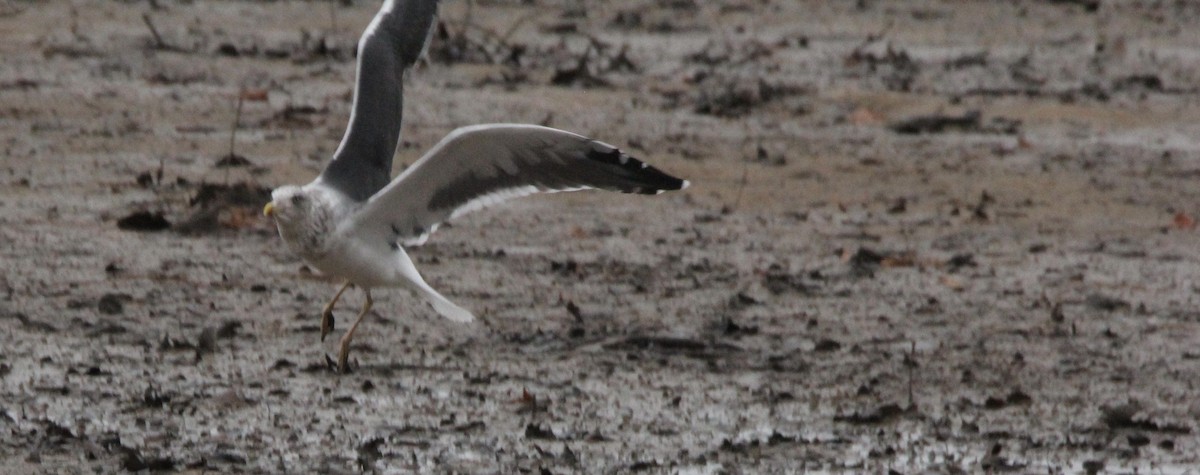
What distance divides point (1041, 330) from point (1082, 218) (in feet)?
7.43

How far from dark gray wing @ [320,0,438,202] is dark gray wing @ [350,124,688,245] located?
211 mm

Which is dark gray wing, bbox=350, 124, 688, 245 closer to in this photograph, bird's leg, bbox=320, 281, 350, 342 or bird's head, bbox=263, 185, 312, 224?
bird's head, bbox=263, 185, 312, 224

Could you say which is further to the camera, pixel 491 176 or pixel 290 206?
pixel 491 176

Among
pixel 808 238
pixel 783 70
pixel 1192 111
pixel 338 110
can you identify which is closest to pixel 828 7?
pixel 783 70

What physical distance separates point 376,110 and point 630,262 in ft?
5.75

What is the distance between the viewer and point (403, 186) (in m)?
6.45

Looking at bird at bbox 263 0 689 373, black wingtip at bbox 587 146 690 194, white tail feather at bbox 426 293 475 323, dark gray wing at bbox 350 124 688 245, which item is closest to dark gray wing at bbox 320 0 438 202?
bird at bbox 263 0 689 373

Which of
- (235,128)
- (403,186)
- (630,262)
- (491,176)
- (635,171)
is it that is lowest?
(235,128)

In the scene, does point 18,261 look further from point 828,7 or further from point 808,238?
point 828,7

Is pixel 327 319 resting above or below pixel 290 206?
below

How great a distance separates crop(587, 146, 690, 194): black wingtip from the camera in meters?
6.42

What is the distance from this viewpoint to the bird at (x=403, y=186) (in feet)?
21.0

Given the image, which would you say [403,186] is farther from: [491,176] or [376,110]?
[376,110]

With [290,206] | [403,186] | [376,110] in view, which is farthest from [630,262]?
[290,206]
